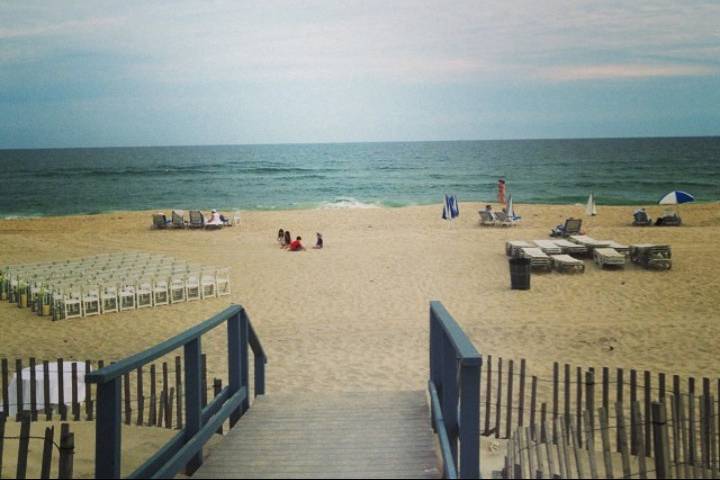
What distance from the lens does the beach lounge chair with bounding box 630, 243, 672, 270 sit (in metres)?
17.3

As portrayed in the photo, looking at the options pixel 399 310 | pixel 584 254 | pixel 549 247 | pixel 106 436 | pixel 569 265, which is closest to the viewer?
pixel 106 436

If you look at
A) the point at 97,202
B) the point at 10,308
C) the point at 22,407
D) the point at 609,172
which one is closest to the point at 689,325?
the point at 22,407

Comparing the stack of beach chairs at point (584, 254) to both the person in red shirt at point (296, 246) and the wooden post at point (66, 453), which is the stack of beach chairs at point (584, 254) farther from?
the wooden post at point (66, 453)

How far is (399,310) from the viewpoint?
13.5 meters

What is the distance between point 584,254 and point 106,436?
17858 millimetres

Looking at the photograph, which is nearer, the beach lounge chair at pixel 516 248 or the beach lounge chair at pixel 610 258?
the beach lounge chair at pixel 610 258

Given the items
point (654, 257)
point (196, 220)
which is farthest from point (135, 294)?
point (196, 220)

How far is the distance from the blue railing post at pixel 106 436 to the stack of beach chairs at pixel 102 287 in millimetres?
11098

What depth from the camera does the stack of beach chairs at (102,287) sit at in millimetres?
13523

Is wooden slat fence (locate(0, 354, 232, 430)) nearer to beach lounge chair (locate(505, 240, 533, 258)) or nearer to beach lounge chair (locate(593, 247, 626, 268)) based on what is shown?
beach lounge chair (locate(505, 240, 533, 258))

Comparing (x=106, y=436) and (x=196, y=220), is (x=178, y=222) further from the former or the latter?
(x=106, y=436)

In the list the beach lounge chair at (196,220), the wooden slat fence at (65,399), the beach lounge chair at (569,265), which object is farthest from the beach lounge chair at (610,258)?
the beach lounge chair at (196,220)

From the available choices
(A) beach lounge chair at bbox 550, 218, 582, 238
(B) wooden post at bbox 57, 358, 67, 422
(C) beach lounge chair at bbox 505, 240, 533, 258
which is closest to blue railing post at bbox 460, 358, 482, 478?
(B) wooden post at bbox 57, 358, 67, 422

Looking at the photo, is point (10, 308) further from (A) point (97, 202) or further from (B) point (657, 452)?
(A) point (97, 202)
